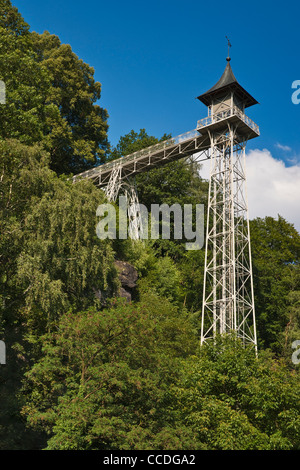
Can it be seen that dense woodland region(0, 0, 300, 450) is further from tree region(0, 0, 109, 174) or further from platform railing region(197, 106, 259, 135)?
platform railing region(197, 106, 259, 135)

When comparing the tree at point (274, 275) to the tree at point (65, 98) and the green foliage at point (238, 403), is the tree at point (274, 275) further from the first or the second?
the tree at point (65, 98)

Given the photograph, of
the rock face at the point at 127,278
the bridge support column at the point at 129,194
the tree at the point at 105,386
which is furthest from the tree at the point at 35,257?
the bridge support column at the point at 129,194

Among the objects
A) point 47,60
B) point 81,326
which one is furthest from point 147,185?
point 81,326

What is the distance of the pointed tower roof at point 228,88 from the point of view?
20844mm

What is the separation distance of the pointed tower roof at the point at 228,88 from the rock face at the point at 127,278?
9.45 metres

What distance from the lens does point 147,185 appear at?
3453 cm

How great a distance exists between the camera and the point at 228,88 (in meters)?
21.0

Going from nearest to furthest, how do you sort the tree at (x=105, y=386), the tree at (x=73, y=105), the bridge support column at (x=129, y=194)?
the tree at (x=105, y=386)
the bridge support column at (x=129, y=194)
the tree at (x=73, y=105)

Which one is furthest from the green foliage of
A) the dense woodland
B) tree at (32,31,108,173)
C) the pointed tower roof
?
tree at (32,31,108,173)

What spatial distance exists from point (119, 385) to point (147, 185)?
2581 centimetres

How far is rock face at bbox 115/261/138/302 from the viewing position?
20.0 m

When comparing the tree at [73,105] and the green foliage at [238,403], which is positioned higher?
the tree at [73,105]

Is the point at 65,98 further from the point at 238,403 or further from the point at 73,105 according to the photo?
the point at 238,403

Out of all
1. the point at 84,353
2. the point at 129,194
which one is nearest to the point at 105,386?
the point at 84,353
